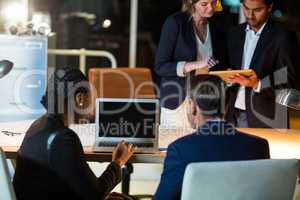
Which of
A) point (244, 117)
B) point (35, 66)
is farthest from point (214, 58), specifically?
point (35, 66)

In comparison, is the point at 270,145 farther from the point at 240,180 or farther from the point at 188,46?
the point at 188,46

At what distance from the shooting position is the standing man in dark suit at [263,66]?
364 centimetres

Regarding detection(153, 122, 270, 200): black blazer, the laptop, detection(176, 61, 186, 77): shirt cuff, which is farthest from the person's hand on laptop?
detection(176, 61, 186, 77): shirt cuff

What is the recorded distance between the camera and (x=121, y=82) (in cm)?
409

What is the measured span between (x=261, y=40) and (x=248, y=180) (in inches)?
77.6

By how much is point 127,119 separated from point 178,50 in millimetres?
1239

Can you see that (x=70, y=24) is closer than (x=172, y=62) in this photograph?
No

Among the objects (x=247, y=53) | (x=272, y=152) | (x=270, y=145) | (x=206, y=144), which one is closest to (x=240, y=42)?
(x=247, y=53)

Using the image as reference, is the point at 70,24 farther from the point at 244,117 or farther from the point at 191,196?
the point at 191,196

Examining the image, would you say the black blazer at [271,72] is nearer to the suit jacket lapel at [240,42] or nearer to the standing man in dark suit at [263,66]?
the standing man in dark suit at [263,66]

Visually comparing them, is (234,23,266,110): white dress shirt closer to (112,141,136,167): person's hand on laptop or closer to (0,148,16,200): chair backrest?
(112,141,136,167): person's hand on laptop

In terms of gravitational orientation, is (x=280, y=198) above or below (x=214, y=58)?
below

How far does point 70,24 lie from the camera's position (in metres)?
6.12

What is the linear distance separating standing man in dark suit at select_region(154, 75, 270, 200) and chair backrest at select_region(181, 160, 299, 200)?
3.5 inches
